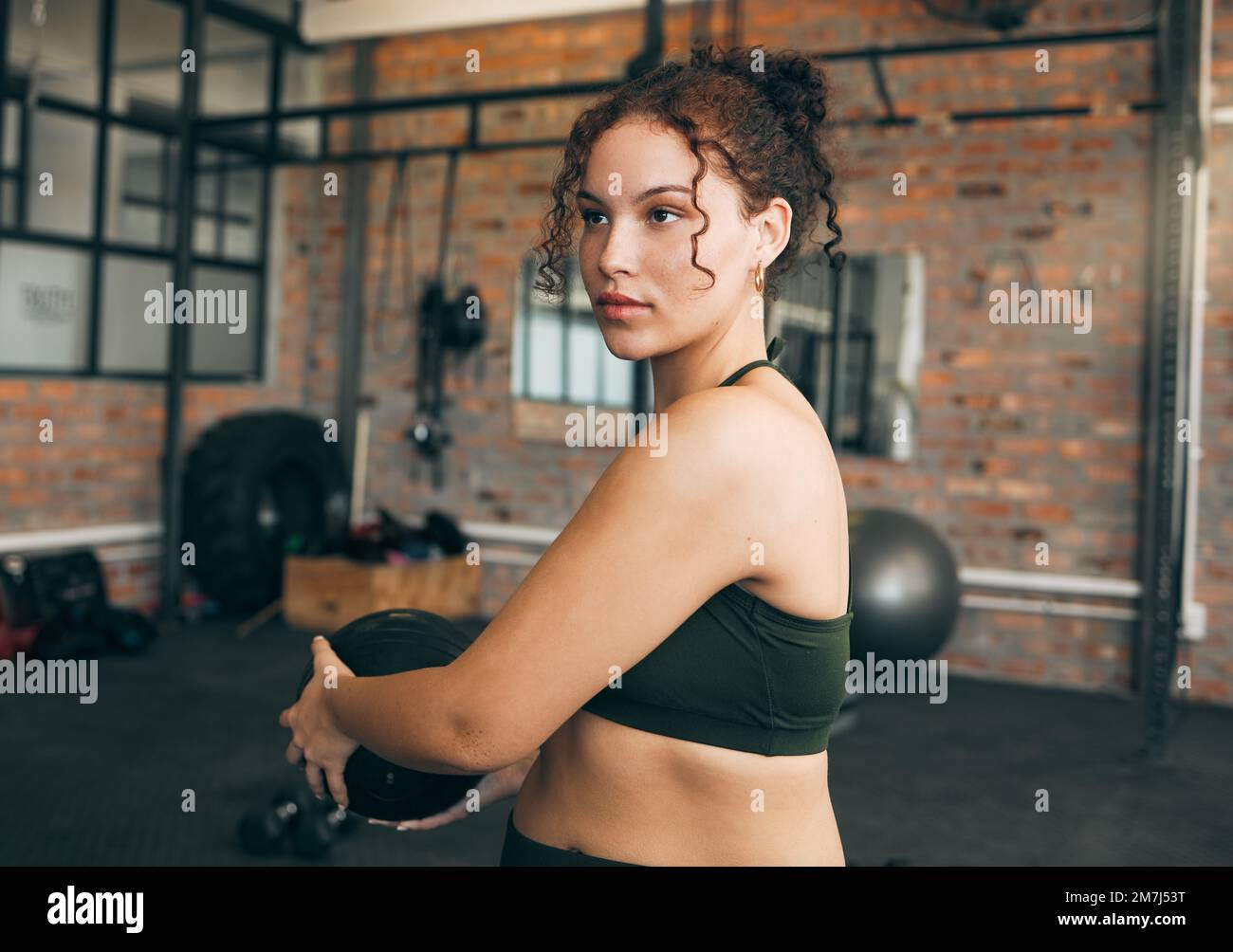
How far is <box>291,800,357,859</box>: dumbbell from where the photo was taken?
10.2 feet

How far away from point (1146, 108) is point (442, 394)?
3.71 m

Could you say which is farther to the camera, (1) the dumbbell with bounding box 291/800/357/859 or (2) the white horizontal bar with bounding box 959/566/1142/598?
(2) the white horizontal bar with bounding box 959/566/1142/598

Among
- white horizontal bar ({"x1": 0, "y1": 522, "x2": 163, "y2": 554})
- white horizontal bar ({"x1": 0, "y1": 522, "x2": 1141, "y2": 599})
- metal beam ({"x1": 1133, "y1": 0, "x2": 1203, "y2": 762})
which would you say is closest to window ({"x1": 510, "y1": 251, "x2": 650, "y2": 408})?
white horizontal bar ({"x1": 0, "y1": 522, "x2": 1141, "y2": 599})

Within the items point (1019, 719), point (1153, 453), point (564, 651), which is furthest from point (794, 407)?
point (1153, 453)

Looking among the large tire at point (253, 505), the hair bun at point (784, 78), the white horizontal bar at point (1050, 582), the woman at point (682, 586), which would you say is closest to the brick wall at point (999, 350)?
the white horizontal bar at point (1050, 582)

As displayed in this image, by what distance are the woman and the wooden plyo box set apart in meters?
4.76

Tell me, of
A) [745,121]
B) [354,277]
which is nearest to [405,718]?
[745,121]

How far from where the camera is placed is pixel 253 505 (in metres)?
6.02

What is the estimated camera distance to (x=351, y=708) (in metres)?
1.03

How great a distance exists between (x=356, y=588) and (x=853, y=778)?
9.05 ft

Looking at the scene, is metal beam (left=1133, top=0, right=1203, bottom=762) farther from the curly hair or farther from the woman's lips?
the woman's lips

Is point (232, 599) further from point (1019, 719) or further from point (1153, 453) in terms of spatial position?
point (1153, 453)

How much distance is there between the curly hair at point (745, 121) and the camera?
0.97 metres

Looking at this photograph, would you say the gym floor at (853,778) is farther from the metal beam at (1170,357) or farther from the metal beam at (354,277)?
the metal beam at (354,277)
